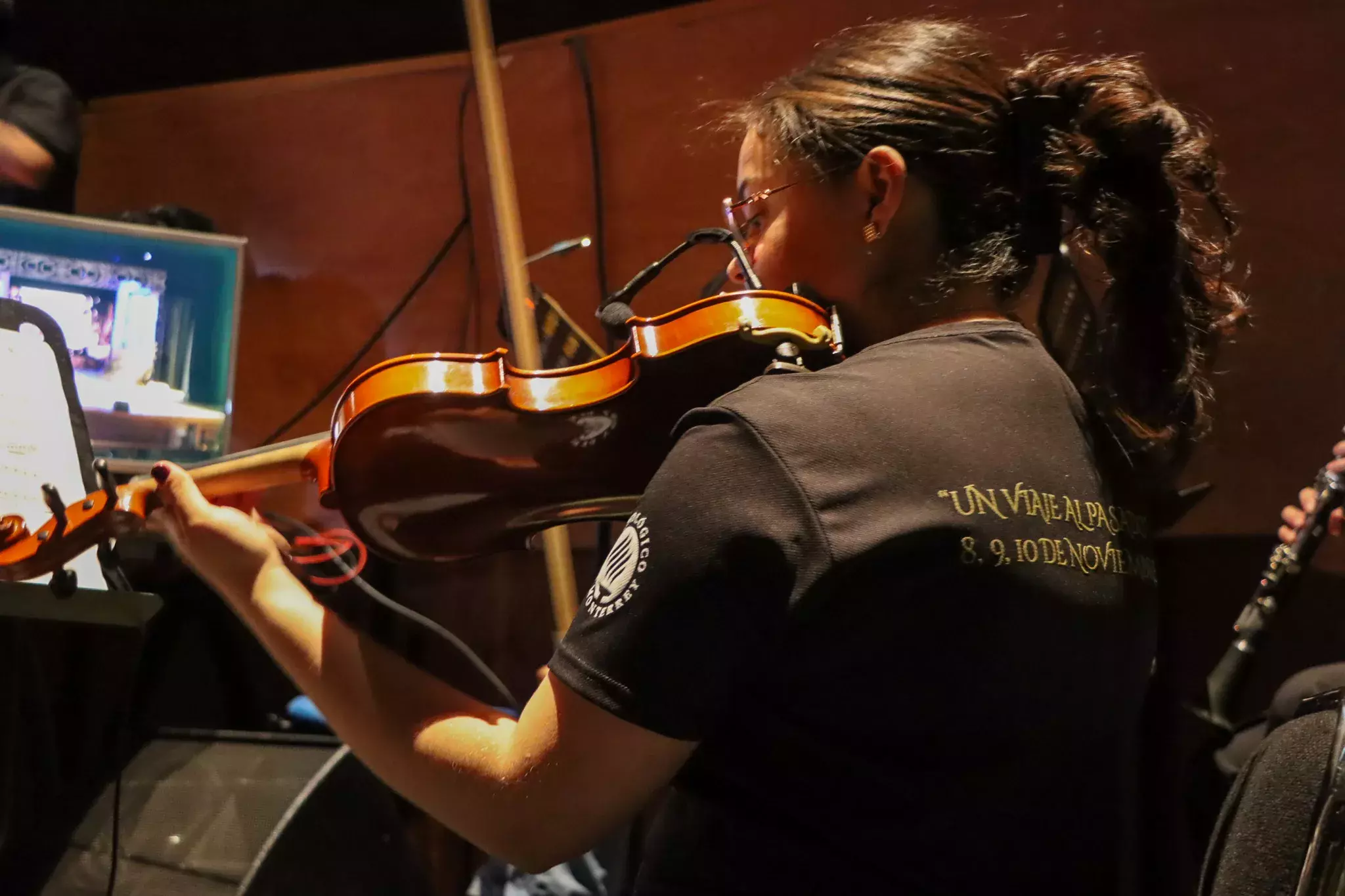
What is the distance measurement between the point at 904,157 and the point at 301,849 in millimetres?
952

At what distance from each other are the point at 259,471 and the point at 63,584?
0.22m

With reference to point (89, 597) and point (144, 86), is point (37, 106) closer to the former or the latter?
point (144, 86)

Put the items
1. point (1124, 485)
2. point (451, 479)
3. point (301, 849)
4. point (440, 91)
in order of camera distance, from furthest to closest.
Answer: point (440, 91)
point (301, 849)
point (451, 479)
point (1124, 485)

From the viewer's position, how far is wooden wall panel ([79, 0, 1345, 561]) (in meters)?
1.41

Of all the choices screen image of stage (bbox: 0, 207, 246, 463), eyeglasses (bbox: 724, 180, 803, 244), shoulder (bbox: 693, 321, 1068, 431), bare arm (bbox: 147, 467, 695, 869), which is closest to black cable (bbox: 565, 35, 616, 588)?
screen image of stage (bbox: 0, 207, 246, 463)

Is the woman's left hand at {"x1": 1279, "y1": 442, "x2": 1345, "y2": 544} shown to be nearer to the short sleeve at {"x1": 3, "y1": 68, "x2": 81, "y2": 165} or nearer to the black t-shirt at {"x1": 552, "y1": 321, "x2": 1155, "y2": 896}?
the black t-shirt at {"x1": 552, "y1": 321, "x2": 1155, "y2": 896}

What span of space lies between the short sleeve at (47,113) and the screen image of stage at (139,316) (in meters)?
0.32

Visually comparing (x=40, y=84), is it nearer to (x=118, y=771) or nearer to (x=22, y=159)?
(x=22, y=159)

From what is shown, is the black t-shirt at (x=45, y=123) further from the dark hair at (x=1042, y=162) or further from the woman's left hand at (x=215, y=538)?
the dark hair at (x=1042, y=162)

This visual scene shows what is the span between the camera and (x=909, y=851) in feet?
2.00

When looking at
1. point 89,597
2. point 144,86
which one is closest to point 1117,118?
point 89,597

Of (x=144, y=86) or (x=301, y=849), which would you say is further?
(x=144, y=86)

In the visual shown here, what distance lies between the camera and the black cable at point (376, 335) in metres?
2.05

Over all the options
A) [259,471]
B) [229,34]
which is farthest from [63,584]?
[229,34]
